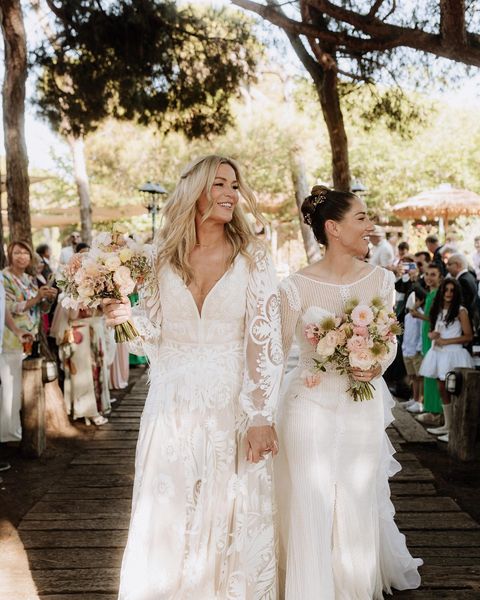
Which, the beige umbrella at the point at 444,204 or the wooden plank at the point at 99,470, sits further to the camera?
the beige umbrella at the point at 444,204

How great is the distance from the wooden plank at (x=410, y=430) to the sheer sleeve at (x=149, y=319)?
180 inches

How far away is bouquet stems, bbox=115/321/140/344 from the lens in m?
3.10

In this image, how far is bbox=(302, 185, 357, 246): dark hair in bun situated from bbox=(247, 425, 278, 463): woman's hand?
1132mm

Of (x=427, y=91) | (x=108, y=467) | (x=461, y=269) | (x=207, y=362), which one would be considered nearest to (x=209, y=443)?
(x=207, y=362)

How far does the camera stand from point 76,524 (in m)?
4.78

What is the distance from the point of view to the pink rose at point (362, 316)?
3.20 m

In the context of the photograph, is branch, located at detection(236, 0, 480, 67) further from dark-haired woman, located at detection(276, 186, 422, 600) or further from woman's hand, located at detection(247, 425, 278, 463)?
woman's hand, located at detection(247, 425, 278, 463)

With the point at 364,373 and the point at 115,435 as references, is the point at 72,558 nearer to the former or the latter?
the point at 364,373

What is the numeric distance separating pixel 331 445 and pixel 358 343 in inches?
21.0

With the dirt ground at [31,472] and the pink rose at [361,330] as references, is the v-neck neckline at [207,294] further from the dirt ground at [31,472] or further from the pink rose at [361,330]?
the dirt ground at [31,472]

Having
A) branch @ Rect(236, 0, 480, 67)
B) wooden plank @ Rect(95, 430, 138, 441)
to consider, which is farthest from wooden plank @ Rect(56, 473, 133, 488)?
branch @ Rect(236, 0, 480, 67)

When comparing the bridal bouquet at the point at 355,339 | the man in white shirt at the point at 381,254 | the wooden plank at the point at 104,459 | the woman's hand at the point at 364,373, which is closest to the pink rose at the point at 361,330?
the bridal bouquet at the point at 355,339

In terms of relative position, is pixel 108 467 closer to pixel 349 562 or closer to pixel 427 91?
pixel 349 562

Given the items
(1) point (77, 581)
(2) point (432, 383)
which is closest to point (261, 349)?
(1) point (77, 581)
